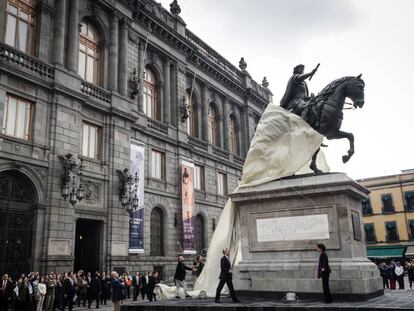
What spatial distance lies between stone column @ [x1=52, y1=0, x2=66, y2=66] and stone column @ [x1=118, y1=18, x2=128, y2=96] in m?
4.51

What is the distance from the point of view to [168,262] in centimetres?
2662

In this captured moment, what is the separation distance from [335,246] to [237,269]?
8.71 feet

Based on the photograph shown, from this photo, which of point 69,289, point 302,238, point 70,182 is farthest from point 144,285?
point 302,238

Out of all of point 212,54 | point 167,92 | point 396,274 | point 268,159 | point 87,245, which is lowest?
point 396,274

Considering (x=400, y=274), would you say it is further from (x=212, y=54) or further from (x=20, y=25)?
(x=212, y=54)

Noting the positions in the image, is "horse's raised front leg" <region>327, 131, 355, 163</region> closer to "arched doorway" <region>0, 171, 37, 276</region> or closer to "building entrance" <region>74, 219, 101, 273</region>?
"arched doorway" <region>0, 171, 37, 276</region>

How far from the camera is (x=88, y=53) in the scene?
79.9ft

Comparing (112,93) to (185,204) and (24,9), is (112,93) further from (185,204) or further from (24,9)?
(185,204)

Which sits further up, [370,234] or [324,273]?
[370,234]

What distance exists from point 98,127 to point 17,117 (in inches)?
198

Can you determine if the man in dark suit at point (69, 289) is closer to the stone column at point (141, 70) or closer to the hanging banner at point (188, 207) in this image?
the hanging banner at point (188, 207)

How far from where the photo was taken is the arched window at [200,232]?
31.8 m

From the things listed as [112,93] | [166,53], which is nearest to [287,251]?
[112,93]

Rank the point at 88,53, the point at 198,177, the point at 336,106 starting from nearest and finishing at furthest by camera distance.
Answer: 1. the point at 336,106
2. the point at 88,53
3. the point at 198,177
